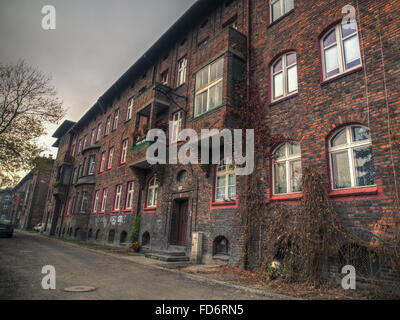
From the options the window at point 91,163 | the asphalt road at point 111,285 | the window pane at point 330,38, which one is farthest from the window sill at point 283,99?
the window at point 91,163

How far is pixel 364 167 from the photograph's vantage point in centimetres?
737

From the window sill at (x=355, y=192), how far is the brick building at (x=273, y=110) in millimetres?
25

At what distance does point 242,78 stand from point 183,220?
7.39 metres

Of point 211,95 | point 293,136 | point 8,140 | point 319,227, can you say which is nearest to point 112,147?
point 8,140

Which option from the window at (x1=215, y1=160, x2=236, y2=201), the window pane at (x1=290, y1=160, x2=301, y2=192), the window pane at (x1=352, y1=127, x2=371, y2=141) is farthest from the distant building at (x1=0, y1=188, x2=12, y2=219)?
the window pane at (x1=352, y1=127, x2=371, y2=141)

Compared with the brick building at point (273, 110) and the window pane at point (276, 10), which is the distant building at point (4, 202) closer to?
the brick building at point (273, 110)

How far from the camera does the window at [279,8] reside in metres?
11.0

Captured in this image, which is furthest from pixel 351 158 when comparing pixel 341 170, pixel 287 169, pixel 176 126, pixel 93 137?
pixel 93 137

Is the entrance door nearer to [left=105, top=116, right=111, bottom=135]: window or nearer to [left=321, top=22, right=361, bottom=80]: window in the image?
[left=321, top=22, right=361, bottom=80]: window

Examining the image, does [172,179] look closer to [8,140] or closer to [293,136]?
[293,136]

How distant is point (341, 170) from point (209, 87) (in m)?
6.80
